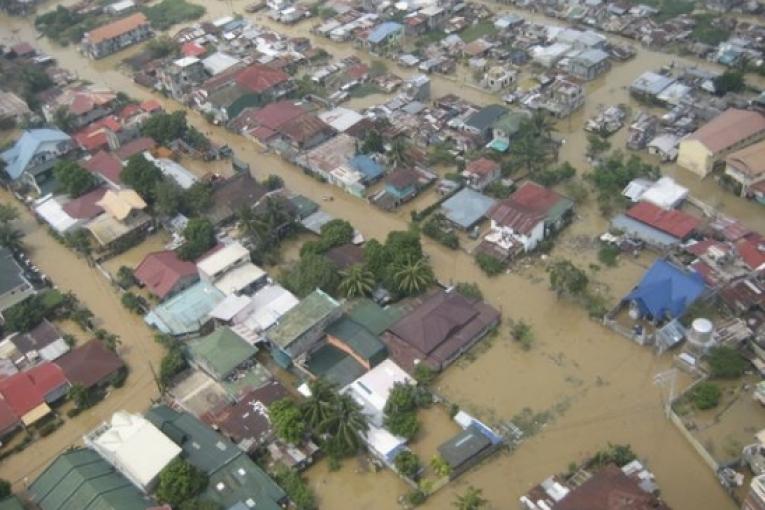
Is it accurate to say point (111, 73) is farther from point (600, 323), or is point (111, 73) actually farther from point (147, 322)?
point (600, 323)

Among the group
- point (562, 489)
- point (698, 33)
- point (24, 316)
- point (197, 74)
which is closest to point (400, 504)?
point (562, 489)

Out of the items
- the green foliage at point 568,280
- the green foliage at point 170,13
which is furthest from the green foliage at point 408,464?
the green foliage at point 170,13

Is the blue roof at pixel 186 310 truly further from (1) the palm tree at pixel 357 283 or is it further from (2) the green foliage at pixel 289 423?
(2) the green foliage at pixel 289 423

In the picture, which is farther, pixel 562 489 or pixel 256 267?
pixel 256 267

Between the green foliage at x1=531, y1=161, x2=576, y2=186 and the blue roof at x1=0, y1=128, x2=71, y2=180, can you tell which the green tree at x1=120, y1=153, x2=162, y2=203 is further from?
the green foliage at x1=531, y1=161, x2=576, y2=186

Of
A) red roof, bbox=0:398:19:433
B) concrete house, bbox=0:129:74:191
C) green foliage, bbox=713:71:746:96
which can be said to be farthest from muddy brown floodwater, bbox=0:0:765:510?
green foliage, bbox=713:71:746:96

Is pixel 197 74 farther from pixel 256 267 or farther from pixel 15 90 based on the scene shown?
pixel 256 267

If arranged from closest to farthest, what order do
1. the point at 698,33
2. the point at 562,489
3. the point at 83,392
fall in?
the point at 562,489 < the point at 83,392 < the point at 698,33

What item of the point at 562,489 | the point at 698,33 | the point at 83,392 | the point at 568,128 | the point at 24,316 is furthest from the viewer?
the point at 698,33

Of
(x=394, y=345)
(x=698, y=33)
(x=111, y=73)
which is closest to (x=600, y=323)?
(x=394, y=345)
